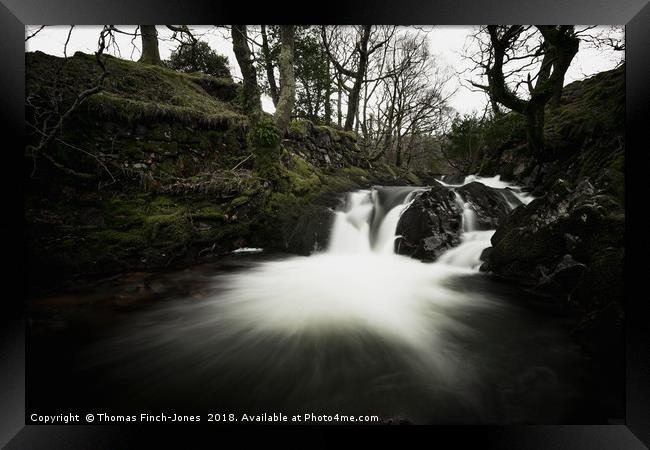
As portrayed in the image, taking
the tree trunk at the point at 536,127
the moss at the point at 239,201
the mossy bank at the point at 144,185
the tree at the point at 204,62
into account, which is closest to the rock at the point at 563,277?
the mossy bank at the point at 144,185

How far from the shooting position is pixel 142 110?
3955 mm

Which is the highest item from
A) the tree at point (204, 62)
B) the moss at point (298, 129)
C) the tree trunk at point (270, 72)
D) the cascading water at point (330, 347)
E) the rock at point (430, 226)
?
the tree at point (204, 62)

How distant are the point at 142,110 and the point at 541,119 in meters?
7.57

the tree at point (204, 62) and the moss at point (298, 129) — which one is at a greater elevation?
the tree at point (204, 62)

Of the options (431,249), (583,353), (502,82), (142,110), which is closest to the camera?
(583,353)

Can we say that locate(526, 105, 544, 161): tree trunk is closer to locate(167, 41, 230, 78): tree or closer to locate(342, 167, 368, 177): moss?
locate(342, 167, 368, 177): moss

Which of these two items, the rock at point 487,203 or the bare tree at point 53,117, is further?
the rock at point 487,203

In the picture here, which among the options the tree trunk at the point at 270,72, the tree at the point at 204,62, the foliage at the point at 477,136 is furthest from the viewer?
the tree at the point at 204,62

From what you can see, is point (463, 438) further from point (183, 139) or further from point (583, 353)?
point (183, 139)

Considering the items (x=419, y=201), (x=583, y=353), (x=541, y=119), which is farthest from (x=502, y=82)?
(x=583, y=353)

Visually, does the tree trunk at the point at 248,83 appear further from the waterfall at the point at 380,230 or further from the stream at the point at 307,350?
the stream at the point at 307,350
